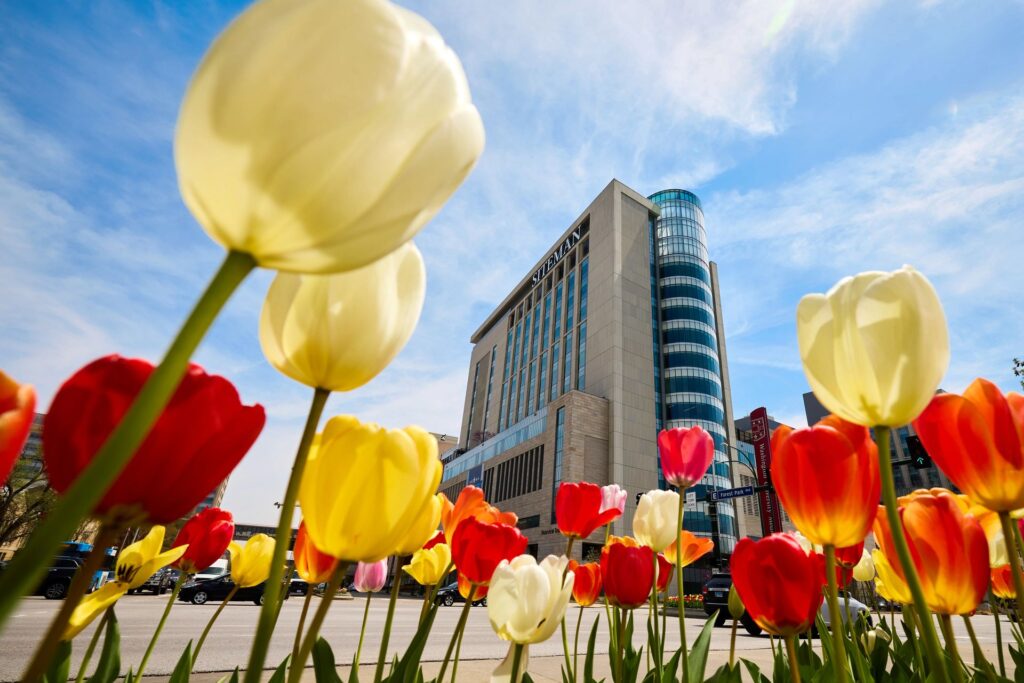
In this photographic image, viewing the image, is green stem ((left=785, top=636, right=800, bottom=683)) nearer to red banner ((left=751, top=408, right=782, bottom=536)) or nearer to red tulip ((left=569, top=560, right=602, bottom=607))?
red tulip ((left=569, top=560, right=602, bottom=607))

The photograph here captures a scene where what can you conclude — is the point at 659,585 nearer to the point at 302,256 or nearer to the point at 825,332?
the point at 825,332

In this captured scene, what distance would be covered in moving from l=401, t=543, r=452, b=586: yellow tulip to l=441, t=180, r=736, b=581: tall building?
2800 centimetres

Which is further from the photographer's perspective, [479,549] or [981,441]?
[479,549]

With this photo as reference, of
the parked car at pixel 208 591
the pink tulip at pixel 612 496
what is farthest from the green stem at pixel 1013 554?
the parked car at pixel 208 591

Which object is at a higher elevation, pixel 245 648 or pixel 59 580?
pixel 59 580

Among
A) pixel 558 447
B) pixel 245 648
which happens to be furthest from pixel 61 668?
pixel 558 447

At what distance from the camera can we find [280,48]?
13.7 inches

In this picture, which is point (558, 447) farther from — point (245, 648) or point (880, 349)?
point (880, 349)

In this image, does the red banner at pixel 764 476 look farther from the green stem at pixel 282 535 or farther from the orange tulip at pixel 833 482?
the green stem at pixel 282 535

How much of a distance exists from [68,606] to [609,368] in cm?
3746

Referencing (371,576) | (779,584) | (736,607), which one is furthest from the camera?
(371,576)

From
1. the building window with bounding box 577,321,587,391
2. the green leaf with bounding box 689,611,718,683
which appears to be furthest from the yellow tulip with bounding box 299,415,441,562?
the building window with bounding box 577,321,587,391

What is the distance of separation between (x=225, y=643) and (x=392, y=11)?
7501 mm

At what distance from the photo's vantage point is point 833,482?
77cm
